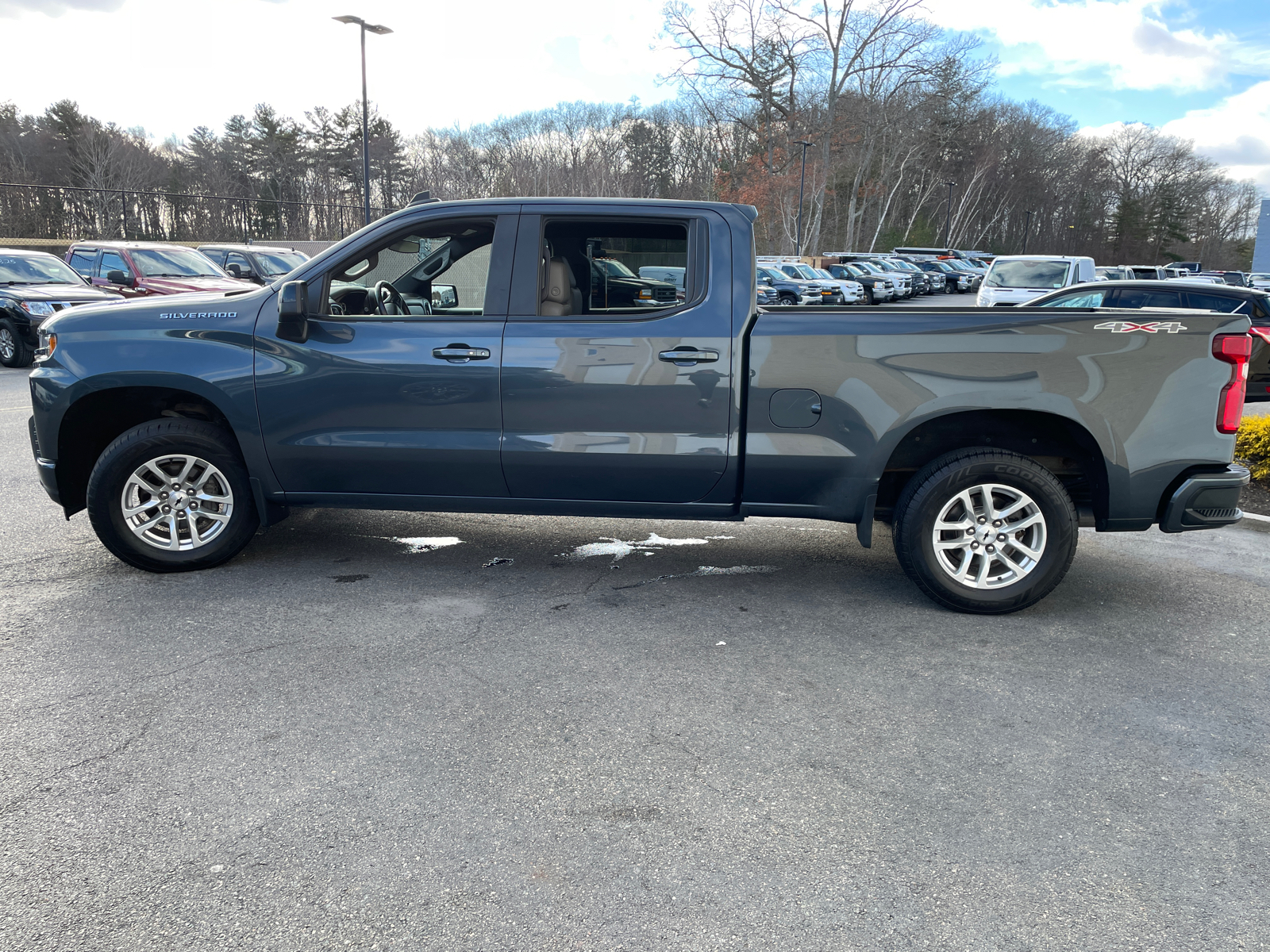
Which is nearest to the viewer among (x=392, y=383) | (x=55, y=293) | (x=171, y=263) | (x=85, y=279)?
(x=392, y=383)

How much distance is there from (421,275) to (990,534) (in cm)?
328

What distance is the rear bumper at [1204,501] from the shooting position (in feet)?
14.5

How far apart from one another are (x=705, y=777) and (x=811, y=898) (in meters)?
0.66

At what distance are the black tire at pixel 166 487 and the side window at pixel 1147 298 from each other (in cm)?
1075

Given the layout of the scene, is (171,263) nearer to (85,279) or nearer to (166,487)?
(85,279)

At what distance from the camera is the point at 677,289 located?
4664 millimetres

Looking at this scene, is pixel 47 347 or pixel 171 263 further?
pixel 171 263

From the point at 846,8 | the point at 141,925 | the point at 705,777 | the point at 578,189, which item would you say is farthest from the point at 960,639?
the point at 578,189

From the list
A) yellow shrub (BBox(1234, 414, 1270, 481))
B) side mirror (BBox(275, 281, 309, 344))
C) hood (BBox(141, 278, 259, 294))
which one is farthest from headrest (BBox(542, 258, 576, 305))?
hood (BBox(141, 278, 259, 294))

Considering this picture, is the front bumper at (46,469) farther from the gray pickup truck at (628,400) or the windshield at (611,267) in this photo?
the windshield at (611,267)

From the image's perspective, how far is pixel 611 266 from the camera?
16.1 ft

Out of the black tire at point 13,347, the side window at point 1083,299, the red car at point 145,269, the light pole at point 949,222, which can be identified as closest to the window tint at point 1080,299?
the side window at point 1083,299

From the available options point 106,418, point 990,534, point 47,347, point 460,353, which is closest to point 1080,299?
point 990,534

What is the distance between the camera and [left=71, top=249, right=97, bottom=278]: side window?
55.2 ft
